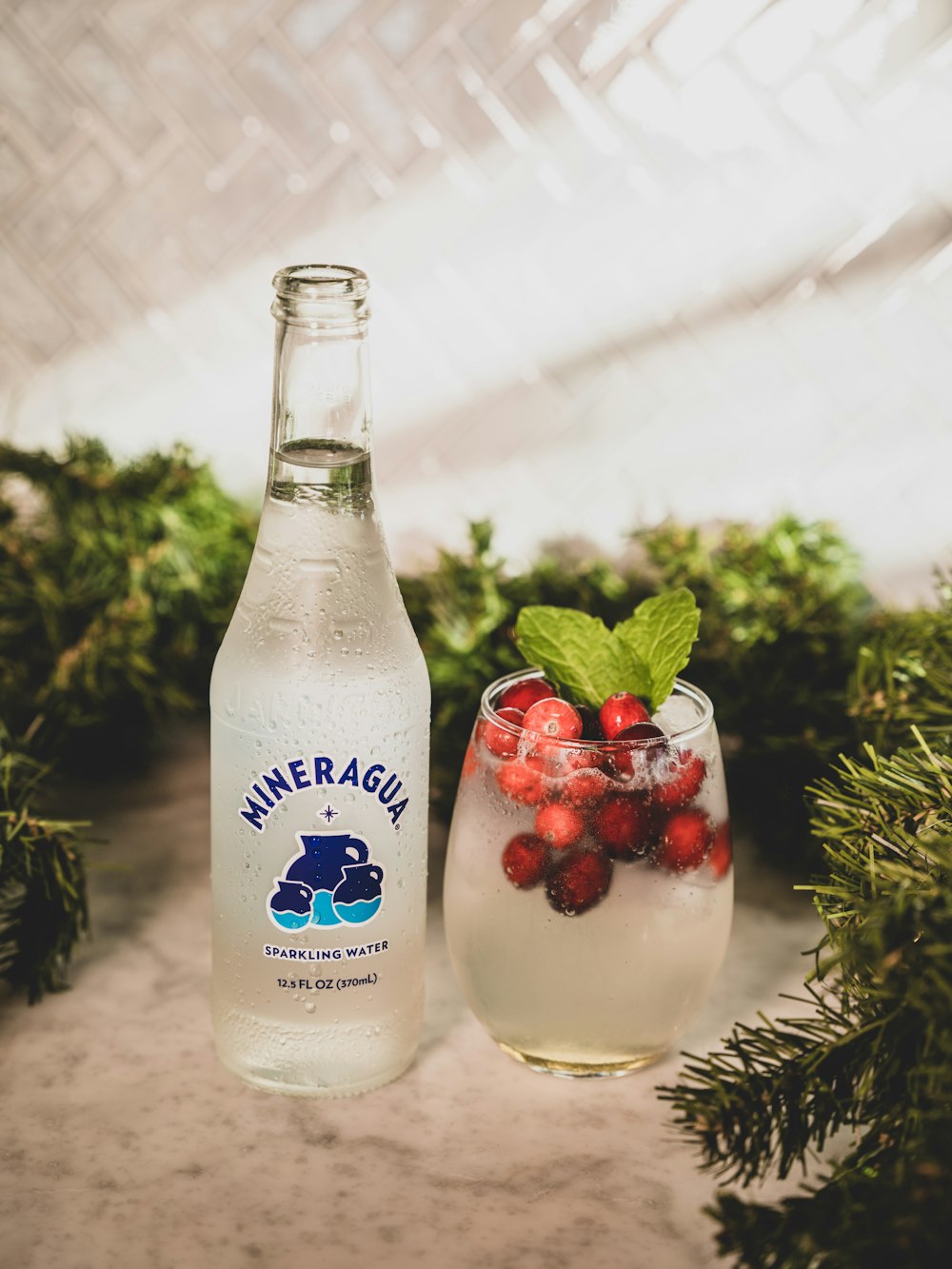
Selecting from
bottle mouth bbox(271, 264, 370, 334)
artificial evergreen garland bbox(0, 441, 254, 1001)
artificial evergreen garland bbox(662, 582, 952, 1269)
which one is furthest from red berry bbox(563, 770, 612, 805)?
Answer: artificial evergreen garland bbox(0, 441, 254, 1001)

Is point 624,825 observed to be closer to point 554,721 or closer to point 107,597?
point 554,721

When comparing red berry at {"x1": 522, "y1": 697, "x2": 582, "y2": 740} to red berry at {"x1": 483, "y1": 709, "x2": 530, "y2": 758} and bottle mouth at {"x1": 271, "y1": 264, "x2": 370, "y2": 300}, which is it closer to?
red berry at {"x1": 483, "y1": 709, "x2": 530, "y2": 758}

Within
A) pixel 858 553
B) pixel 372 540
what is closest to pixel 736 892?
pixel 858 553

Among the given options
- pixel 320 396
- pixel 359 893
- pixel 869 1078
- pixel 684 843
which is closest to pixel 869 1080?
pixel 869 1078

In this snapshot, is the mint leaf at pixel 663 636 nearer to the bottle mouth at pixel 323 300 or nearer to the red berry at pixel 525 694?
the red berry at pixel 525 694

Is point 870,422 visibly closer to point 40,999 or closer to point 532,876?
point 532,876

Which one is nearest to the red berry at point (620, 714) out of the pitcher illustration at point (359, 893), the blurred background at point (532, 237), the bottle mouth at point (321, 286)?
the pitcher illustration at point (359, 893)
